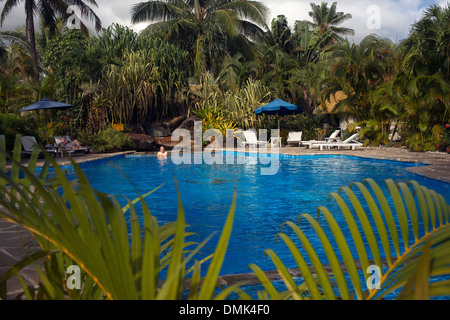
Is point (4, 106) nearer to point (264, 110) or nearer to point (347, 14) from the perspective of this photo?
point (264, 110)

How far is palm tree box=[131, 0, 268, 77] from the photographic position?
27672 millimetres

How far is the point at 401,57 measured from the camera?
57.8 feet

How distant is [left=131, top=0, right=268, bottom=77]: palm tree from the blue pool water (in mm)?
14519

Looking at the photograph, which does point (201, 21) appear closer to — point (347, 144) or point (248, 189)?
point (347, 144)

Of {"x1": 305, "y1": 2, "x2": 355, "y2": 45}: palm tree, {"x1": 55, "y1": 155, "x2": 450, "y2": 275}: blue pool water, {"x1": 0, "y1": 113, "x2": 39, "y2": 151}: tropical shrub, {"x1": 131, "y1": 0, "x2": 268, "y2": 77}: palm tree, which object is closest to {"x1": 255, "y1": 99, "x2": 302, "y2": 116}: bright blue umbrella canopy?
{"x1": 55, "y1": 155, "x2": 450, "y2": 275}: blue pool water

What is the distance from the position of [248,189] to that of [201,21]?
72.5 feet

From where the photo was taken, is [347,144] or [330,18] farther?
[330,18]

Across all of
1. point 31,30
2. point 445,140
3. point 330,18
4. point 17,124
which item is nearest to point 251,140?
point 445,140

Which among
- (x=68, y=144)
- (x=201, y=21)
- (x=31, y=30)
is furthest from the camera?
(x=201, y=21)

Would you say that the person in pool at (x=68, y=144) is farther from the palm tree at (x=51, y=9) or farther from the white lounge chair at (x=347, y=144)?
the white lounge chair at (x=347, y=144)

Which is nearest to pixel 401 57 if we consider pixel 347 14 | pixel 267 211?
pixel 267 211

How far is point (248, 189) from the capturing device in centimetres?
972

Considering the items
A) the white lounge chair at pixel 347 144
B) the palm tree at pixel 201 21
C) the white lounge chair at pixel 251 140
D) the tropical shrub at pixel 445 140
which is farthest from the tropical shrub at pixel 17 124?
the tropical shrub at pixel 445 140

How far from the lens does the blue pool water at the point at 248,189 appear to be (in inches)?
223
